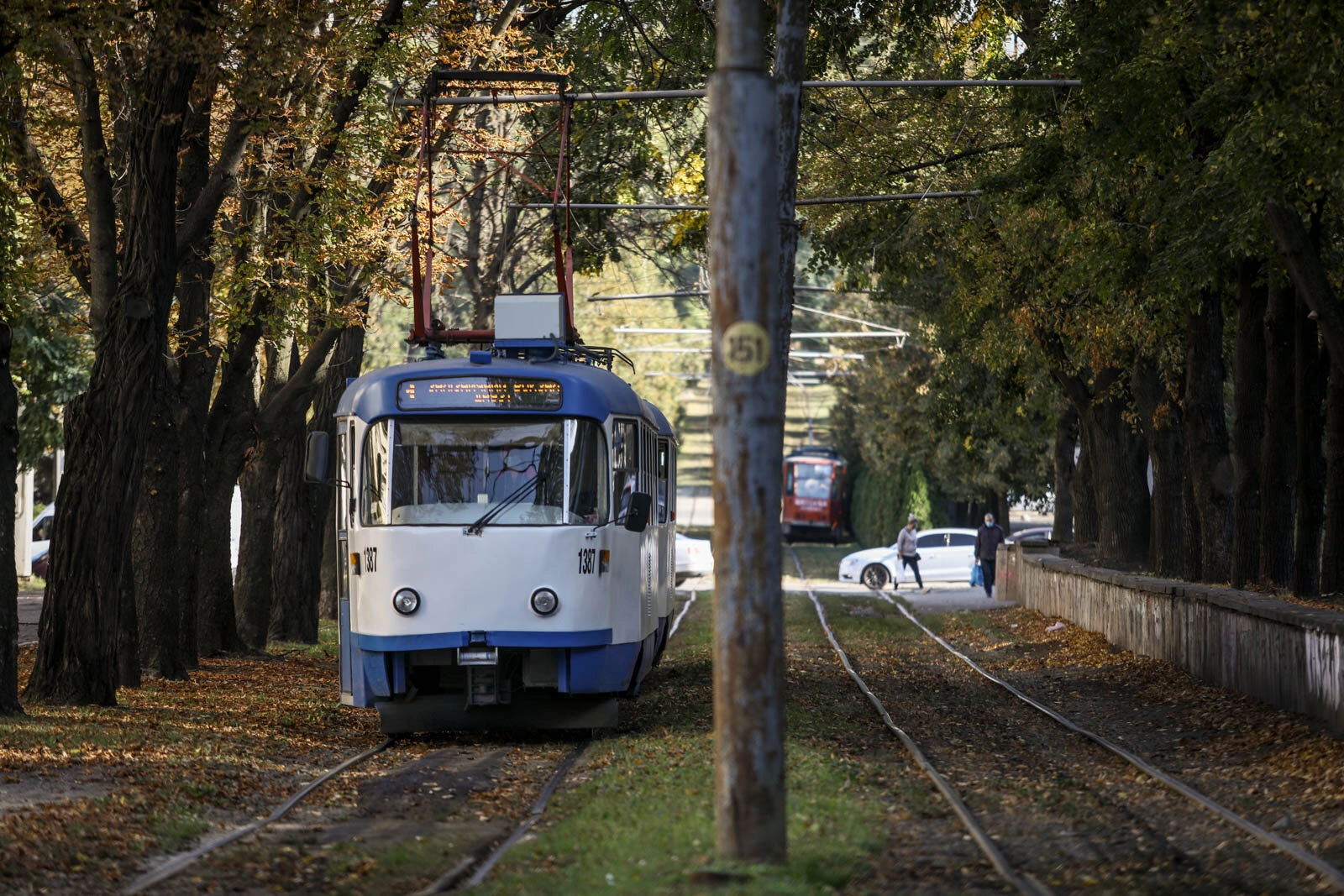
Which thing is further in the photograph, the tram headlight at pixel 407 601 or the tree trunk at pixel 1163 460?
the tree trunk at pixel 1163 460

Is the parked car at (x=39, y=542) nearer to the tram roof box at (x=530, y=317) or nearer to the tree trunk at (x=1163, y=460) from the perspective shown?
the tree trunk at (x=1163, y=460)

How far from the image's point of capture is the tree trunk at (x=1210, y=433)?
22.6m

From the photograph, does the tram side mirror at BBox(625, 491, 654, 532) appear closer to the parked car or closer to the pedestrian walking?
the pedestrian walking

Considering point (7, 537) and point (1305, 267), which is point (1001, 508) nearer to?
point (1305, 267)

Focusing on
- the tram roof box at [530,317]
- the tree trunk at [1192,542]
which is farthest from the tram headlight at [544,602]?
the tree trunk at [1192,542]

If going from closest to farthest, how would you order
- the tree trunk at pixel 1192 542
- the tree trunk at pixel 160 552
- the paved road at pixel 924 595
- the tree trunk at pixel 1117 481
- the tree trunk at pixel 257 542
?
the tree trunk at pixel 160 552
the tree trunk at pixel 257 542
the tree trunk at pixel 1192 542
the tree trunk at pixel 1117 481
the paved road at pixel 924 595

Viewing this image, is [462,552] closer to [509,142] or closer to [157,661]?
[157,661]

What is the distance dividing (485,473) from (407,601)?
1.23 meters

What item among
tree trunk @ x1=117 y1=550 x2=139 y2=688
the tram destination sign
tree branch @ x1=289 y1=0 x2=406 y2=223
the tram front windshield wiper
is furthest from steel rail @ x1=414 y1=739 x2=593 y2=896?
tree branch @ x1=289 y1=0 x2=406 y2=223

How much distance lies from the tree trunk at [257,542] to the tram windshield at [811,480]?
45068 millimetres

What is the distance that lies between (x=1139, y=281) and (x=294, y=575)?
12.8 meters

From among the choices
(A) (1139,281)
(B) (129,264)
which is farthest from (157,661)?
(A) (1139,281)

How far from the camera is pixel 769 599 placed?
7.93 m

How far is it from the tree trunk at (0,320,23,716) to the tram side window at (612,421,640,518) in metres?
4.93
